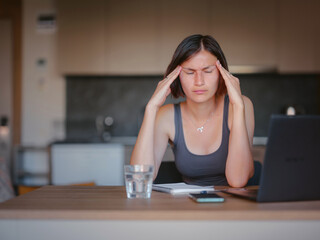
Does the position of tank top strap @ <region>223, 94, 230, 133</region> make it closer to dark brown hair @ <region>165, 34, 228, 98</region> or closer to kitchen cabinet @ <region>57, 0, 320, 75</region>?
dark brown hair @ <region>165, 34, 228, 98</region>

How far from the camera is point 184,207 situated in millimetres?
1006

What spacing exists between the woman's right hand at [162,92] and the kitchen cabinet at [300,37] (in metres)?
3.05

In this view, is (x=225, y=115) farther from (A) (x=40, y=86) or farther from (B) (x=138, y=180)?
(A) (x=40, y=86)

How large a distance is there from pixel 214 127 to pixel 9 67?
3.95m

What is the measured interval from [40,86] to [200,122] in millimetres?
3531

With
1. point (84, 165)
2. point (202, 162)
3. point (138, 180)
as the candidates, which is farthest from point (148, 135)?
point (84, 165)

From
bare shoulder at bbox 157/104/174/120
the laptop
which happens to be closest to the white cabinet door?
bare shoulder at bbox 157/104/174/120

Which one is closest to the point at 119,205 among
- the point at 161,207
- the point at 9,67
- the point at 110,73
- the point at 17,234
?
the point at 161,207

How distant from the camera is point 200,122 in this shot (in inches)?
73.7

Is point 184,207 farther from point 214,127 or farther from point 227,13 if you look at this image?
point 227,13

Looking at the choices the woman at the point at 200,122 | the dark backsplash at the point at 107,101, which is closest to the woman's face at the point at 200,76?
the woman at the point at 200,122

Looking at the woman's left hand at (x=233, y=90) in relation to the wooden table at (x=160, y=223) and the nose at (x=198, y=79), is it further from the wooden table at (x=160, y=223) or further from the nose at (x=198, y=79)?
the wooden table at (x=160, y=223)

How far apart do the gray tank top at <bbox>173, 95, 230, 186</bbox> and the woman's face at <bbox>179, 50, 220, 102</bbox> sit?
0.19 meters

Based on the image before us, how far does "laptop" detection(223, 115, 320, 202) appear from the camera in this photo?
1006 millimetres
